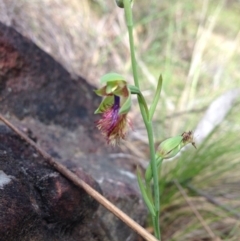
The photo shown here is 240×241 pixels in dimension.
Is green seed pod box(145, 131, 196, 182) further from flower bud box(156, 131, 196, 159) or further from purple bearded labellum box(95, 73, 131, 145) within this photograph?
purple bearded labellum box(95, 73, 131, 145)

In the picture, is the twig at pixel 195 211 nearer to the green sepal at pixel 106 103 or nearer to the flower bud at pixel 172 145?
the flower bud at pixel 172 145

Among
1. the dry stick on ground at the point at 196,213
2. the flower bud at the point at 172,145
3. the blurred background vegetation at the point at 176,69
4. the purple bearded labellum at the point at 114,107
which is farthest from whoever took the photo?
the blurred background vegetation at the point at 176,69

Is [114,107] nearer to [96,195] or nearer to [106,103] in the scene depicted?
[106,103]

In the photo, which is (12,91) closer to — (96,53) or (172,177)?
(172,177)

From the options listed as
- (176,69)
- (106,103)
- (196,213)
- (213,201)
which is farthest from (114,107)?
(176,69)

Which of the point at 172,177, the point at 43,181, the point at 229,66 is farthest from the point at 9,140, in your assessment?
the point at 229,66

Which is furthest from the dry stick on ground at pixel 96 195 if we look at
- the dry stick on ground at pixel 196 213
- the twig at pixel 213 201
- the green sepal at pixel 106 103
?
the twig at pixel 213 201
